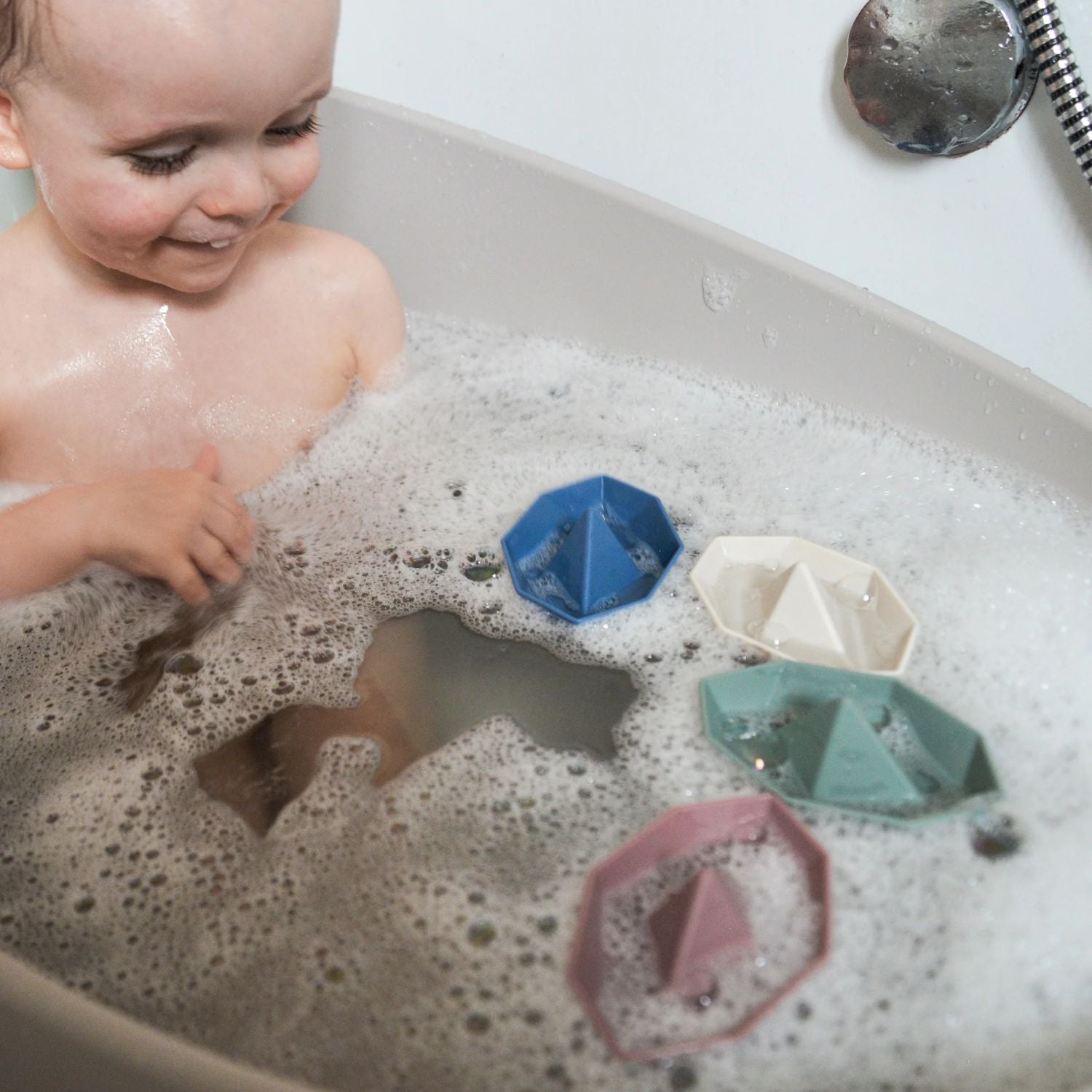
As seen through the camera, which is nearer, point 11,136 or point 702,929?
point 702,929

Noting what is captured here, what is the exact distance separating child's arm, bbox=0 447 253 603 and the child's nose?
217mm

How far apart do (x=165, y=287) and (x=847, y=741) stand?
0.66m

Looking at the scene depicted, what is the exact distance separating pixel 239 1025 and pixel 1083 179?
895mm

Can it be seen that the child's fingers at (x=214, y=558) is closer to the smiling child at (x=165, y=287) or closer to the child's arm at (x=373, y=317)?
the smiling child at (x=165, y=287)

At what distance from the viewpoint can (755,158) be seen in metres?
1.10

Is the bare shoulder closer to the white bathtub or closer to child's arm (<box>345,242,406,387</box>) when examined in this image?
child's arm (<box>345,242,406,387</box>)

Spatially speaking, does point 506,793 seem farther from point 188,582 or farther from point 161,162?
point 161,162

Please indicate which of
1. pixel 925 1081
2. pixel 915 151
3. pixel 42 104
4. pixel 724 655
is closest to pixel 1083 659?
pixel 724 655

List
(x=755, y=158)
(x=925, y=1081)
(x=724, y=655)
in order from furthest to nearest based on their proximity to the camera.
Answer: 1. (x=755, y=158)
2. (x=724, y=655)
3. (x=925, y=1081)

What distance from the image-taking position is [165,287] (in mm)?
956

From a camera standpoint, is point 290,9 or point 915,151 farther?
point 915,151

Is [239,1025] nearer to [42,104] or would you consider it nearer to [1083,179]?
[42,104]

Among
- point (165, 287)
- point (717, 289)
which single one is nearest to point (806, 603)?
point (717, 289)

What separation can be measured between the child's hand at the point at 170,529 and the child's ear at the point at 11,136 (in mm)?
244
